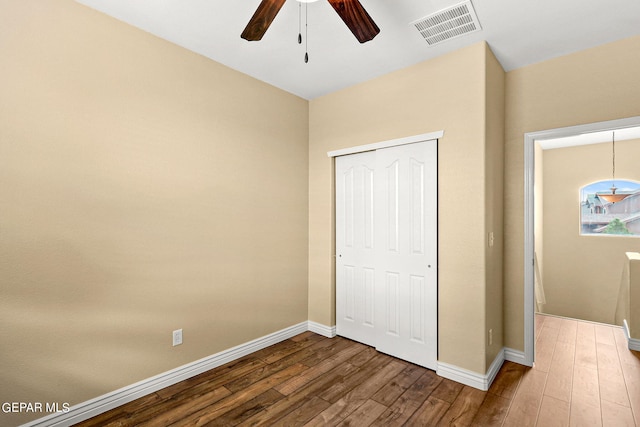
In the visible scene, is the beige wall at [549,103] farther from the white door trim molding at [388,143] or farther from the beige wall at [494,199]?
the white door trim molding at [388,143]

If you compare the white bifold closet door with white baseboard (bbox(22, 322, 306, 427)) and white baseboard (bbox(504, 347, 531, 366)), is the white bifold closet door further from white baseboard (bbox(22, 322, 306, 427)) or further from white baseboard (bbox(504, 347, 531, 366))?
white baseboard (bbox(22, 322, 306, 427))

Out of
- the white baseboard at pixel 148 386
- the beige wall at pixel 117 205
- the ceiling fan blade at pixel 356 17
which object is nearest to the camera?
the ceiling fan blade at pixel 356 17

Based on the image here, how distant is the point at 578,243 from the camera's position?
206 inches

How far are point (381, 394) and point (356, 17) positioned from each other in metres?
2.55

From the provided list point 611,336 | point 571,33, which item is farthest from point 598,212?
point 571,33

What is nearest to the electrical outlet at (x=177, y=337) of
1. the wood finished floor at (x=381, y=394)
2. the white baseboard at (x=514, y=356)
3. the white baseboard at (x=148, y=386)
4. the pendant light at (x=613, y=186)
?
the white baseboard at (x=148, y=386)

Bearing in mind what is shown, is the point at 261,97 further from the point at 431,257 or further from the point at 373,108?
the point at 431,257

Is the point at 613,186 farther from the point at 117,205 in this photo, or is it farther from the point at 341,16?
the point at 117,205

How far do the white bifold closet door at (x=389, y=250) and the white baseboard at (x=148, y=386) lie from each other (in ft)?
Result: 3.15

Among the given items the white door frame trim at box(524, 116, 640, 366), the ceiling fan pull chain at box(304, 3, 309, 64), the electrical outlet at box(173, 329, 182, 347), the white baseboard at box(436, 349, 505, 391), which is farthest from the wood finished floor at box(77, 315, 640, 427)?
the ceiling fan pull chain at box(304, 3, 309, 64)

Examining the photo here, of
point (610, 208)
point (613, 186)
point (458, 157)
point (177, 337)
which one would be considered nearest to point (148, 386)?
point (177, 337)

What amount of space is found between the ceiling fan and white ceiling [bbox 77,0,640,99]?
494 millimetres

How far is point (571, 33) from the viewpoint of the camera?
2293mm

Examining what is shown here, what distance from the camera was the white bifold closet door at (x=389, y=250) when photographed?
8.96 ft
